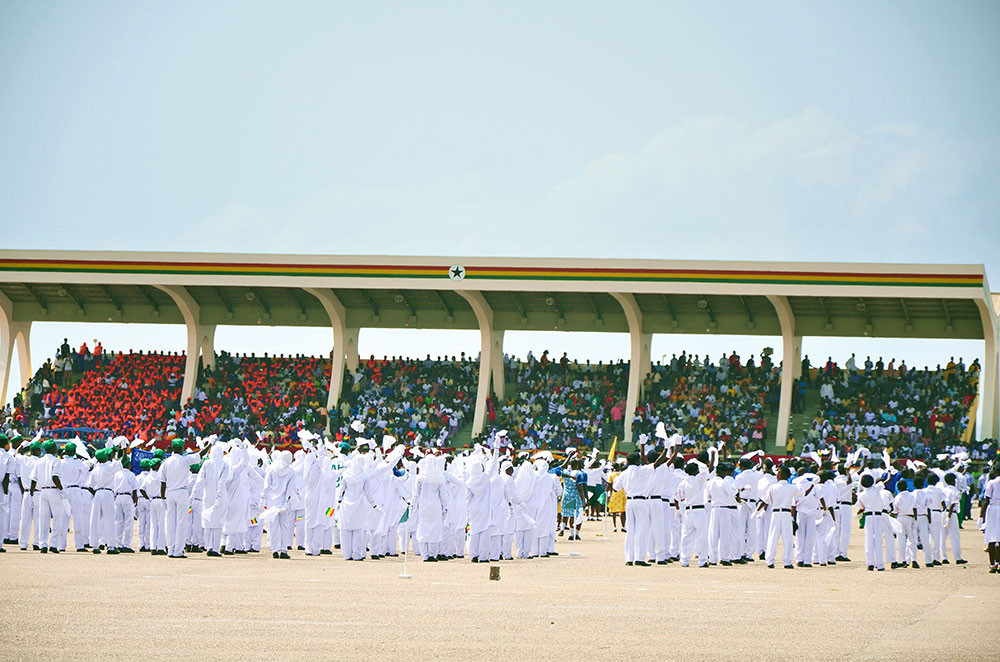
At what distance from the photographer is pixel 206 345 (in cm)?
4834

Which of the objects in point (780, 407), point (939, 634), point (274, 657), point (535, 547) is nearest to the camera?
point (274, 657)

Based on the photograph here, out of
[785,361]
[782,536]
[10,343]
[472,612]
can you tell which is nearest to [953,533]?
[782,536]

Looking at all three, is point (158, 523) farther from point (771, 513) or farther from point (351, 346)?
point (351, 346)

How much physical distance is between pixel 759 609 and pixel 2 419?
3692 cm

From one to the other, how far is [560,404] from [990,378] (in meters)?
13.2

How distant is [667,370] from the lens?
45438mm

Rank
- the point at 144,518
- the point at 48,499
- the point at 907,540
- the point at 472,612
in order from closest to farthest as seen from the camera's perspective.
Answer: the point at 472,612, the point at 48,499, the point at 144,518, the point at 907,540

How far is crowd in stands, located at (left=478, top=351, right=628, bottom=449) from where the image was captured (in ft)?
140

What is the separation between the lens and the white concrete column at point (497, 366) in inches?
1774

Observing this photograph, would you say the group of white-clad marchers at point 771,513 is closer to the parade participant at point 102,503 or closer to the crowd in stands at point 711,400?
the parade participant at point 102,503

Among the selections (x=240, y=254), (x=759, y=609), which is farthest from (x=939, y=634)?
(x=240, y=254)

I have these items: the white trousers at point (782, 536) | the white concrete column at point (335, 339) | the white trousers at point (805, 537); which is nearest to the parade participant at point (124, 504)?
the white trousers at point (782, 536)

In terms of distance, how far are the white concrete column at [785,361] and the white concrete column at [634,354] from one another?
4.24 meters

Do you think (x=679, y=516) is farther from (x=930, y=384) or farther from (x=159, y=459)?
(x=930, y=384)
